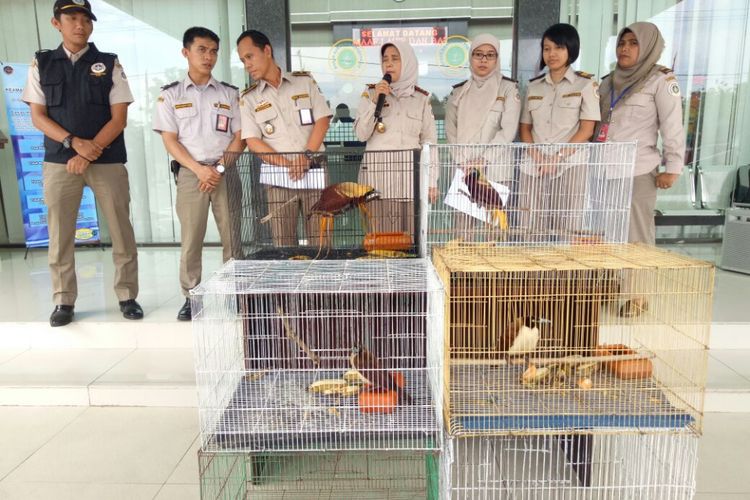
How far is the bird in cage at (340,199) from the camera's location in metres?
2.19

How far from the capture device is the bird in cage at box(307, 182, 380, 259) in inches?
86.3

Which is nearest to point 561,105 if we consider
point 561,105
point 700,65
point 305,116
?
point 561,105

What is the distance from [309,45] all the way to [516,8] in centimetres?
166

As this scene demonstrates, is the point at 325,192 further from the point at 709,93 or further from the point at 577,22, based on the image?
the point at 709,93

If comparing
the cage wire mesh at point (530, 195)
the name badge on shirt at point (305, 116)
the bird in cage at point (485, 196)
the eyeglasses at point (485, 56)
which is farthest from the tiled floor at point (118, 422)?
the eyeglasses at point (485, 56)

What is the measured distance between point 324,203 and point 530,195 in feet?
2.56

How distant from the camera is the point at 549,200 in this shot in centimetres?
210

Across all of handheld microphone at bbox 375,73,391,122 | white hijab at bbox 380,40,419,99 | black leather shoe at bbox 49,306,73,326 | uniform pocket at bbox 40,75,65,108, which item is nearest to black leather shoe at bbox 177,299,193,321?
black leather shoe at bbox 49,306,73,326

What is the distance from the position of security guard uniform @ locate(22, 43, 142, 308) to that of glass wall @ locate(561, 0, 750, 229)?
363cm

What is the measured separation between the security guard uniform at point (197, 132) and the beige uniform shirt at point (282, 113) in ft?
1.01

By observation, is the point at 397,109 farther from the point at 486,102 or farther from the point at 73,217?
the point at 73,217

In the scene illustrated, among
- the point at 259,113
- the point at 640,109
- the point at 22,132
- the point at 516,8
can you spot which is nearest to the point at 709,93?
the point at 516,8

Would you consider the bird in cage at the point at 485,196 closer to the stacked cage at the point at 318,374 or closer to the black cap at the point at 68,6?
the stacked cage at the point at 318,374

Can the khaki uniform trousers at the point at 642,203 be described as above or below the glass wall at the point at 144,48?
below
